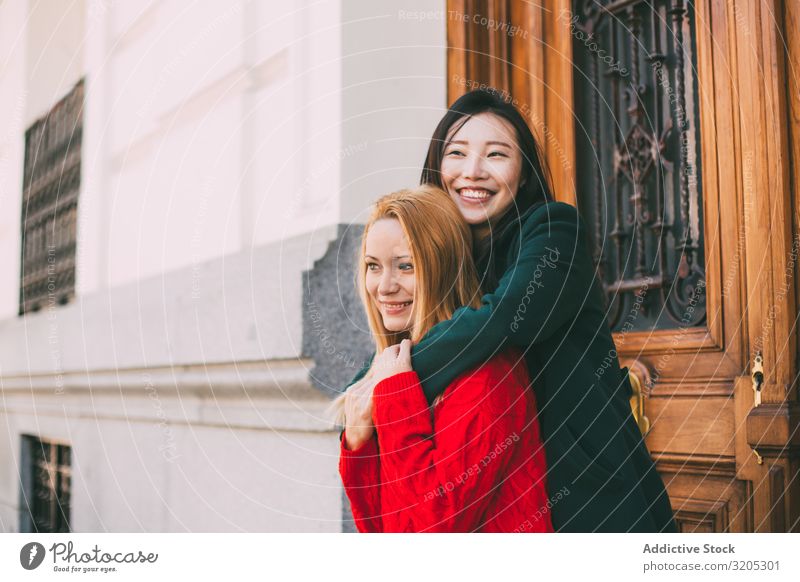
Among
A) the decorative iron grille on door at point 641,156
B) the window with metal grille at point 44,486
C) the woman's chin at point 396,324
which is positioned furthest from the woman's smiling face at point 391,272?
the window with metal grille at point 44,486

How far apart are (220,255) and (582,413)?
1.81 ft

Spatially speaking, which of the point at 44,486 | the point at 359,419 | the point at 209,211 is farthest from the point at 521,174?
the point at 44,486

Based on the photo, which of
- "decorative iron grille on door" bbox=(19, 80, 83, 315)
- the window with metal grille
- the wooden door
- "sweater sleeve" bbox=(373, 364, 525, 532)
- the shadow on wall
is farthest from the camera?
→ the window with metal grille

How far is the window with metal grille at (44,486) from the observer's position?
1380 mm

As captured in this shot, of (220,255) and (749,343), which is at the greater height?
(220,255)

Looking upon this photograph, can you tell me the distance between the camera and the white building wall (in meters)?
0.90

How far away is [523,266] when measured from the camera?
61 centimetres

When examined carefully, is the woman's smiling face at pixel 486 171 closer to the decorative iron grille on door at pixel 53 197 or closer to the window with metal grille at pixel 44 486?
the decorative iron grille on door at pixel 53 197

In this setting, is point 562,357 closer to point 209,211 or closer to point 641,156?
point 641,156

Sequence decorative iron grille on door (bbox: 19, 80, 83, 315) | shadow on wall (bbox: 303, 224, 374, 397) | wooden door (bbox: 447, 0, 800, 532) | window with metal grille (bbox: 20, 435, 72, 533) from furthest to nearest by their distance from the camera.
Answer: window with metal grille (bbox: 20, 435, 72, 533)
decorative iron grille on door (bbox: 19, 80, 83, 315)
shadow on wall (bbox: 303, 224, 374, 397)
wooden door (bbox: 447, 0, 800, 532)
